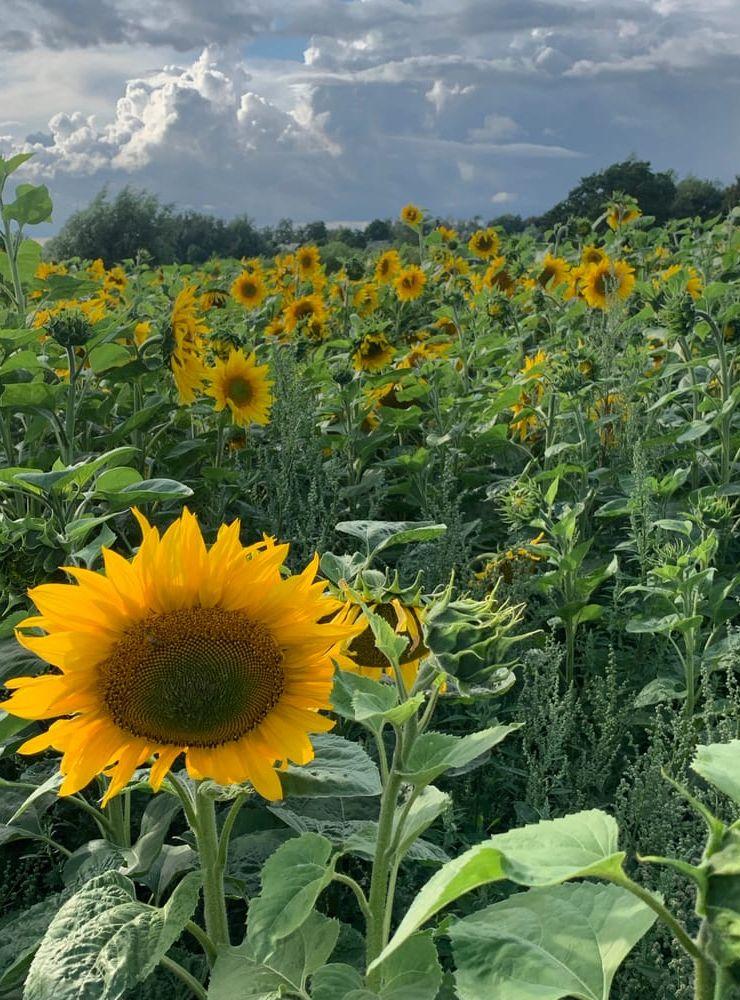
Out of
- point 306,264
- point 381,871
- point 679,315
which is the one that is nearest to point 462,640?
point 381,871

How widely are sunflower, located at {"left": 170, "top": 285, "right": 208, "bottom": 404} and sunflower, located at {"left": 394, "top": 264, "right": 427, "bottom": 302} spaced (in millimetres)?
3640

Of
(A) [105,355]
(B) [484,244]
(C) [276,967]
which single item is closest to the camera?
(C) [276,967]

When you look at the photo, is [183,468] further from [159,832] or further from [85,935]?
[85,935]

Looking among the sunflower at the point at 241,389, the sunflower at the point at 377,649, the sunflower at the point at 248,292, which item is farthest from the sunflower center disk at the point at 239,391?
the sunflower at the point at 248,292

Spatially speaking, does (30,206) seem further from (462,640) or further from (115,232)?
(115,232)

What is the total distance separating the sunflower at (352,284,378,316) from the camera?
259 inches

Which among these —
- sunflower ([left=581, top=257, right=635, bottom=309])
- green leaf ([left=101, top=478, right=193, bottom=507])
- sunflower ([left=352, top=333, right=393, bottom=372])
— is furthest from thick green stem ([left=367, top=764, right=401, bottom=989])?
sunflower ([left=581, top=257, right=635, bottom=309])

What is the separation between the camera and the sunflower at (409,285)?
704 cm

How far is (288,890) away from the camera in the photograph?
1114 millimetres

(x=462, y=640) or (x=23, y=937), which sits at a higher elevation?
(x=462, y=640)

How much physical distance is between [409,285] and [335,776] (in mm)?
6028

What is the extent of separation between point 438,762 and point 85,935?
0.46 m

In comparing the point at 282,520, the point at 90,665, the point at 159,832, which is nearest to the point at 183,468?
the point at 282,520

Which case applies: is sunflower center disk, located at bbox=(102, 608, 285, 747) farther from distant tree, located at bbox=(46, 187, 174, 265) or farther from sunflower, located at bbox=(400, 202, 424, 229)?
distant tree, located at bbox=(46, 187, 174, 265)
